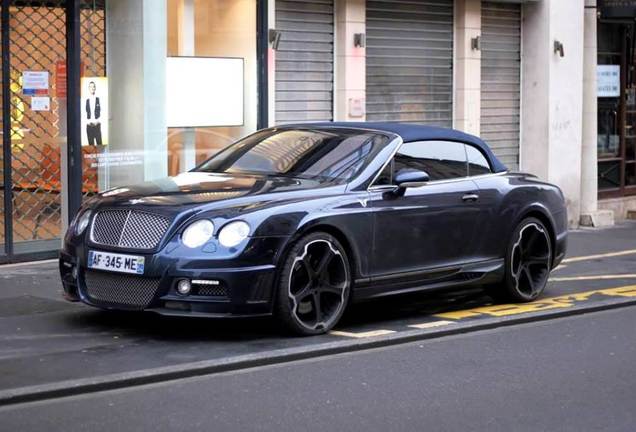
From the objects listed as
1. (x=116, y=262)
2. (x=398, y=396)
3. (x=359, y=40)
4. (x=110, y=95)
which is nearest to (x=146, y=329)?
(x=116, y=262)

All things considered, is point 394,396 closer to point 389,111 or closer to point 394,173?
point 394,173

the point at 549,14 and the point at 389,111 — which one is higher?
the point at 549,14

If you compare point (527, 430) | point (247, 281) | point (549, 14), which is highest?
point (549, 14)

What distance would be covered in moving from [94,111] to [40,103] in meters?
0.64

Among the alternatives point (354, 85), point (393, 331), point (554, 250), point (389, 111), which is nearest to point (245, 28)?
point (354, 85)

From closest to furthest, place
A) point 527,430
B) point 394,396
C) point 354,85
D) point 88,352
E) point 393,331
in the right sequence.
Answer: point 527,430 < point 394,396 < point 88,352 < point 393,331 < point 354,85

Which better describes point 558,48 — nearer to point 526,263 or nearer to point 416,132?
point 526,263

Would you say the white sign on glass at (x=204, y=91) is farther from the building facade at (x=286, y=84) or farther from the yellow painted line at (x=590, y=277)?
the yellow painted line at (x=590, y=277)

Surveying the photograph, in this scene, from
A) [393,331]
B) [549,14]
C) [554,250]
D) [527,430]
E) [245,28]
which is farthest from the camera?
[549,14]

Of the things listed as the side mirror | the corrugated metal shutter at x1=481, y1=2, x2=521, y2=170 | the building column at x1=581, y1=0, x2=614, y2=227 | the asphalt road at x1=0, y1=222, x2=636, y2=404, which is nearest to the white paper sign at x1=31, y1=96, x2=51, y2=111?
the asphalt road at x1=0, y1=222, x2=636, y2=404

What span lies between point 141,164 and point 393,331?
17.8 ft

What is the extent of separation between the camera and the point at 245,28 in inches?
572

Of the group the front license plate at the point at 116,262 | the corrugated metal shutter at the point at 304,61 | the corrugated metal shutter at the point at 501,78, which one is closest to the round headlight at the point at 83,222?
the front license plate at the point at 116,262

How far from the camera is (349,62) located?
15.6 metres
